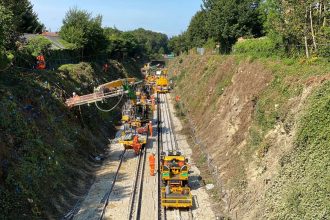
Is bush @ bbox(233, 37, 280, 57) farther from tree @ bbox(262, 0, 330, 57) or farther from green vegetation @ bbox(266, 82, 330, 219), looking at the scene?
green vegetation @ bbox(266, 82, 330, 219)

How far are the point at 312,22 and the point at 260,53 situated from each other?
6937mm

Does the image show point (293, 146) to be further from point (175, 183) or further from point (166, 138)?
point (166, 138)

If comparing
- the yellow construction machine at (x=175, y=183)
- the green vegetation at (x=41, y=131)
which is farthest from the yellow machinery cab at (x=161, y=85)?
the yellow construction machine at (x=175, y=183)

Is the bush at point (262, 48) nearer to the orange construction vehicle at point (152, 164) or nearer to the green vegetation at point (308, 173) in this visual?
the orange construction vehicle at point (152, 164)

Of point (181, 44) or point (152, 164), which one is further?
point (181, 44)

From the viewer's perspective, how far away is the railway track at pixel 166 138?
62.7 ft

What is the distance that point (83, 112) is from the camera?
3375 centimetres

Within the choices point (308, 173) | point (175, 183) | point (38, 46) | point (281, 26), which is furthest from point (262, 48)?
point (38, 46)

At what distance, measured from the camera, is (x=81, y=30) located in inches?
2004

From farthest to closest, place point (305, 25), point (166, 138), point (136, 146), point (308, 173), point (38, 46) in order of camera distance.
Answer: point (38, 46)
point (166, 138)
point (136, 146)
point (305, 25)
point (308, 173)

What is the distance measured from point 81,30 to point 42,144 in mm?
30150

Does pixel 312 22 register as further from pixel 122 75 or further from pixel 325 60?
pixel 122 75

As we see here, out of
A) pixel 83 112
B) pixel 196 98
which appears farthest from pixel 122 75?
pixel 83 112

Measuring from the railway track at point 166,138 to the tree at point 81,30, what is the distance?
12221 millimetres
